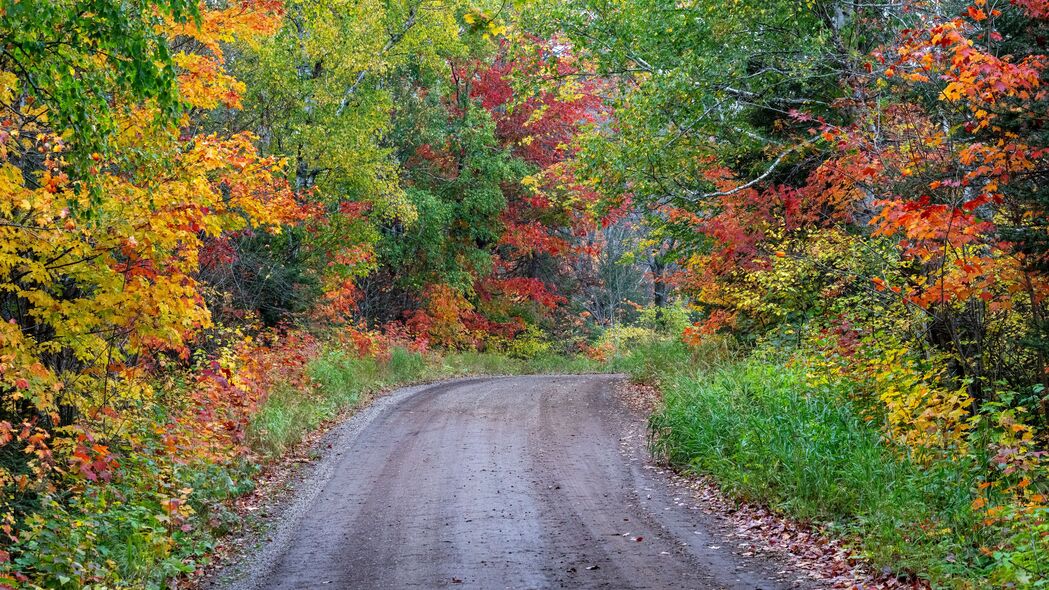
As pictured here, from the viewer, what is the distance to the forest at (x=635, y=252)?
6.69 metres

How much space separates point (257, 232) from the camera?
60.8 ft

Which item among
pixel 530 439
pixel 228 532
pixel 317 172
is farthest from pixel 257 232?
pixel 228 532

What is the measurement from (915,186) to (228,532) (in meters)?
7.76

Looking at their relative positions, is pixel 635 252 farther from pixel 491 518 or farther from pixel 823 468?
pixel 491 518

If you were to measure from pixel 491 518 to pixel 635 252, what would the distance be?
14.1 m

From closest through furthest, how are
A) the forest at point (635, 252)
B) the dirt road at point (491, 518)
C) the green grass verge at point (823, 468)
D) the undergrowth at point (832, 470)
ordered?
1. the undergrowth at point (832, 470)
2. the green grass verge at point (823, 468)
3. the forest at point (635, 252)
4. the dirt road at point (491, 518)

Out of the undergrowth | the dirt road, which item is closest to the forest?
the undergrowth

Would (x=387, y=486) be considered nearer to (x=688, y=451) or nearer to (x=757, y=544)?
(x=688, y=451)

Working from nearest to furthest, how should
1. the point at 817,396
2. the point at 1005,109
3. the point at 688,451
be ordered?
1. the point at 1005,109
2. the point at 817,396
3. the point at 688,451

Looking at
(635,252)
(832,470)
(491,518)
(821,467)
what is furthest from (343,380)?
(832,470)

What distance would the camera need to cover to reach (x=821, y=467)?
8.38 meters

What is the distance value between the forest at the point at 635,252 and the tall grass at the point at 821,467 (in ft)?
0.12

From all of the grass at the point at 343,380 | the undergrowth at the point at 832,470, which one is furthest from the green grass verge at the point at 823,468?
the grass at the point at 343,380

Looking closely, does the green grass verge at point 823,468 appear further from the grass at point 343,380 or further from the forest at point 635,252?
the grass at point 343,380
